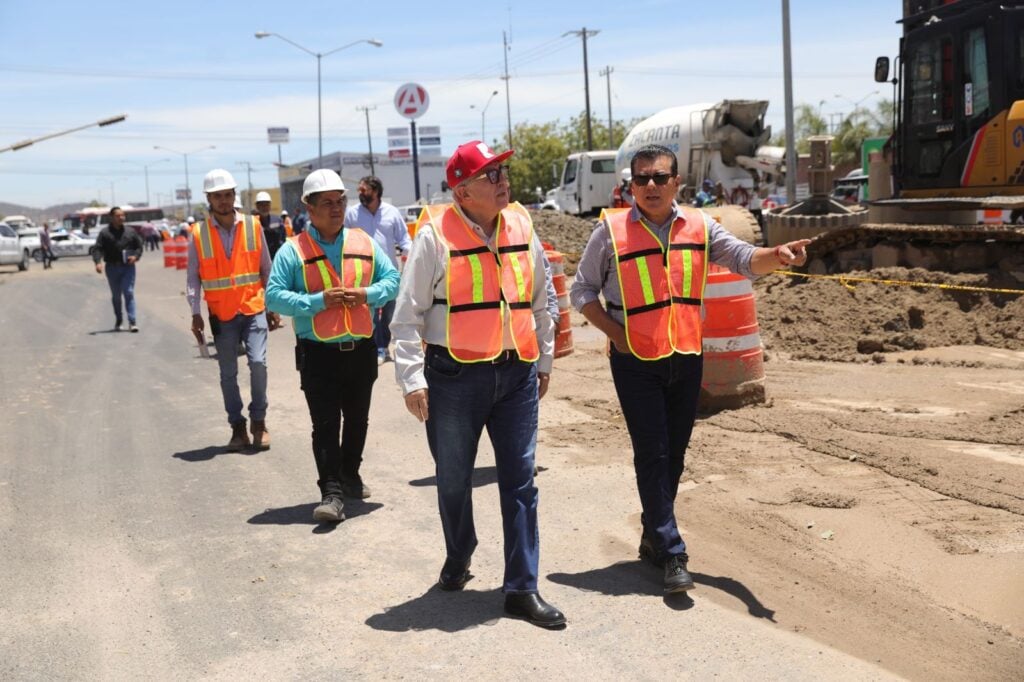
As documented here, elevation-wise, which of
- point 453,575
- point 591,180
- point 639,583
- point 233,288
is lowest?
point 639,583

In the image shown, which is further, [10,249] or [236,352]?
[10,249]

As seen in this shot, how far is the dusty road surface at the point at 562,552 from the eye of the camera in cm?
449

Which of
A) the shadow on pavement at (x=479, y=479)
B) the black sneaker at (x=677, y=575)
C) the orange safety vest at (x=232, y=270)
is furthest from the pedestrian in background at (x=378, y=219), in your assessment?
the black sneaker at (x=677, y=575)

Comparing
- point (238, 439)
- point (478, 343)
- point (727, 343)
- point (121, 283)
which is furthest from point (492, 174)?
point (121, 283)

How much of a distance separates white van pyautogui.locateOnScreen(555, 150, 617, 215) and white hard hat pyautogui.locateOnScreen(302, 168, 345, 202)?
3073cm

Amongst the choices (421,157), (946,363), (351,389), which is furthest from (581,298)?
(421,157)

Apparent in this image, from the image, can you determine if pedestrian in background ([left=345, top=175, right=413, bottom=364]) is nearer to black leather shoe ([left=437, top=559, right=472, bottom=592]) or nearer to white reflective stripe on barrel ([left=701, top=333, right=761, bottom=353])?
white reflective stripe on barrel ([left=701, top=333, right=761, bottom=353])

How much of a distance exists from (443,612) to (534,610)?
1.53 ft

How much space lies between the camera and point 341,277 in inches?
265

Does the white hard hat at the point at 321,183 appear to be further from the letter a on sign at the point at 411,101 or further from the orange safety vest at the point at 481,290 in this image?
the letter a on sign at the point at 411,101

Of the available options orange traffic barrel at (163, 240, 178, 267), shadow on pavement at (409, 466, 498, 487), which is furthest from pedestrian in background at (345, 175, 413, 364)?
orange traffic barrel at (163, 240, 178, 267)

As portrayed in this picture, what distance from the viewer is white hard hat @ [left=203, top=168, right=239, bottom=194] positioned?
8203 millimetres

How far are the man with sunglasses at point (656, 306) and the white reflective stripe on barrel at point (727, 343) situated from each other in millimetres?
3217

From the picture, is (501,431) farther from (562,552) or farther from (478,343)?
(562,552)
